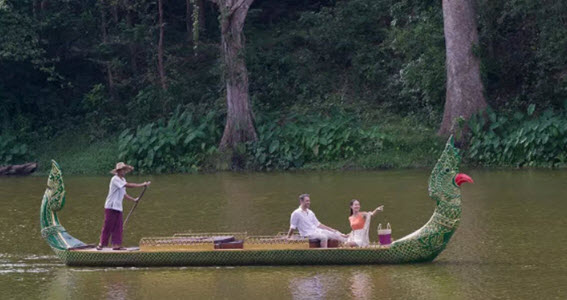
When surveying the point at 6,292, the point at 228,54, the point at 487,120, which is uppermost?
the point at 228,54

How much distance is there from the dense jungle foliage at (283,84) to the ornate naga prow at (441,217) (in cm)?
1294

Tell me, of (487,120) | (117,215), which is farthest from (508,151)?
(117,215)

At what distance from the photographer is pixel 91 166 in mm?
32000

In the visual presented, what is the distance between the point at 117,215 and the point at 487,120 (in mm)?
15378

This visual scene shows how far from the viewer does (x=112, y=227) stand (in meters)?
16.6

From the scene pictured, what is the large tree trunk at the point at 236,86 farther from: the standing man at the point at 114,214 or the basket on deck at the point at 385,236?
the basket on deck at the point at 385,236

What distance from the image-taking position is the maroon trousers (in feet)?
54.4

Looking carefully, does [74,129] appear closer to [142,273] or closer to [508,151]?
[508,151]

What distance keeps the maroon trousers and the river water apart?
84 cm

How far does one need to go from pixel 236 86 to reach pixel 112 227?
1515 centimetres

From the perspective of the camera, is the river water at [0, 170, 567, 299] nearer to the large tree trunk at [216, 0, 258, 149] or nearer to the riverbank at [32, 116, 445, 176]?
the riverbank at [32, 116, 445, 176]

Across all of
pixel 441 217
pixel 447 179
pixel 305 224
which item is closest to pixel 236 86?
pixel 305 224

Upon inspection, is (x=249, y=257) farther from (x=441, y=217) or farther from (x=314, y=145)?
(x=314, y=145)

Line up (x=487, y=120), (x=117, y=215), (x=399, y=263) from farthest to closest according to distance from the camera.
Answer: (x=487, y=120) → (x=117, y=215) → (x=399, y=263)
